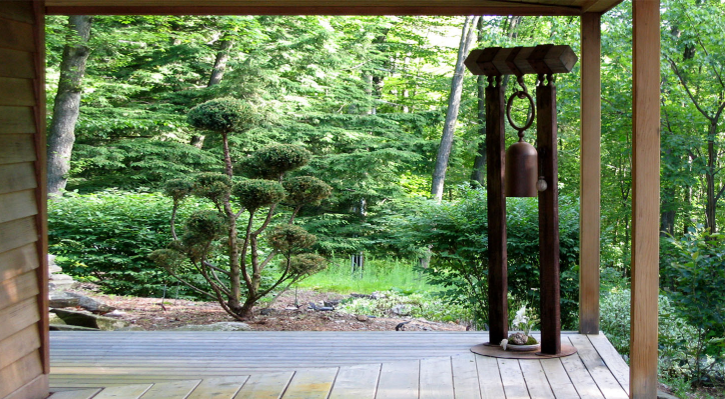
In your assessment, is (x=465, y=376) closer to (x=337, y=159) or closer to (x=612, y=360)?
(x=612, y=360)

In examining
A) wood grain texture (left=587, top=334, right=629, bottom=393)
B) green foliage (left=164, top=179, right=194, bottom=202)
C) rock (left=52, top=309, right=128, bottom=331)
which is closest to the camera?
wood grain texture (left=587, top=334, right=629, bottom=393)

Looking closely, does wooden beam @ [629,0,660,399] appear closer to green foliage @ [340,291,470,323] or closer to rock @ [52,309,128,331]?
green foliage @ [340,291,470,323]

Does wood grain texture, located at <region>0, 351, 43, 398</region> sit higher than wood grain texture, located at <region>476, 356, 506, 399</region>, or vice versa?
wood grain texture, located at <region>0, 351, 43, 398</region>

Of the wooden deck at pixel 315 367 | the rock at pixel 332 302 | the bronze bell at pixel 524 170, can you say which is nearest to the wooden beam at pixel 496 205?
the bronze bell at pixel 524 170

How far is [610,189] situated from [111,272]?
24.6 ft

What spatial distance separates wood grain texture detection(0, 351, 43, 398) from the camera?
2.87m

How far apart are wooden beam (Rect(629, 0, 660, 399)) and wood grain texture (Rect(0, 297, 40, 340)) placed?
3.00m

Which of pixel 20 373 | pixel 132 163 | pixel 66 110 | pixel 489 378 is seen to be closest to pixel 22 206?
pixel 20 373

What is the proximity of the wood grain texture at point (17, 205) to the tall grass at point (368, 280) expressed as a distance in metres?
5.95

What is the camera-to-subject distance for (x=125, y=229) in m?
7.98

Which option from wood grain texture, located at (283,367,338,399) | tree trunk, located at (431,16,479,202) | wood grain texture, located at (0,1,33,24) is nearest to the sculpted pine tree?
wood grain texture, located at (283,367,338,399)

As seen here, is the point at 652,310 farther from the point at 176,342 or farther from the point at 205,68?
the point at 205,68

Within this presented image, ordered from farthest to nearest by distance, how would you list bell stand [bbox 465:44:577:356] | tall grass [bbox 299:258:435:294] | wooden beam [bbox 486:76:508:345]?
tall grass [bbox 299:258:435:294]
wooden beam [bbox 486:76:508:345]
bell stand [bbox 465:44:577:356]

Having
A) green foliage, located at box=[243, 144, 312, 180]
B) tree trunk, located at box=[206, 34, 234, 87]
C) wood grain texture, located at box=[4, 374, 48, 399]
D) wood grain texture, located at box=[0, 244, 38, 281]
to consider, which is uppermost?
tree trunk, located at box=[206, 34, 234, 87]
